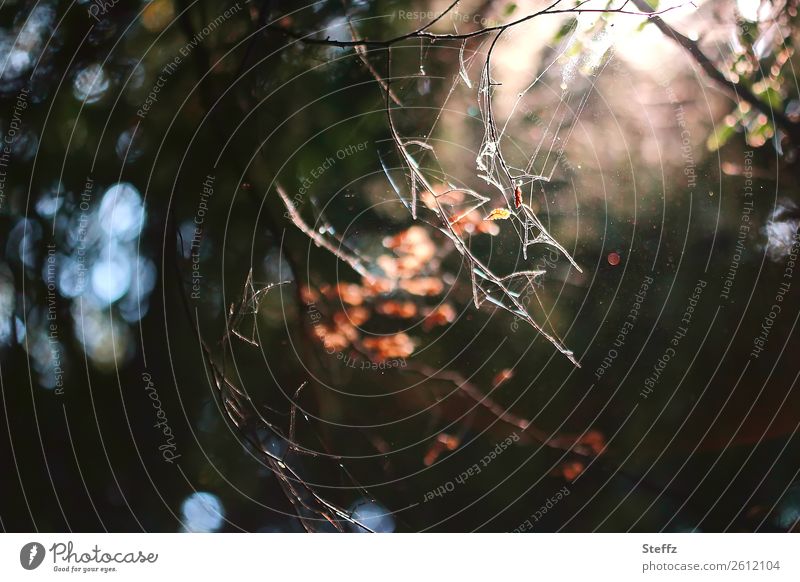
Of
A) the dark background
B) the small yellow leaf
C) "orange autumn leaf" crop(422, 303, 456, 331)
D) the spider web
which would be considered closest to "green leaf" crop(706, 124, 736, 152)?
the dark background

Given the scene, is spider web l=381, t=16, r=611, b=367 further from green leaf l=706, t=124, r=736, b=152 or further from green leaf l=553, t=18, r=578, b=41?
green leaf l=706, t=124, r=736, b=152

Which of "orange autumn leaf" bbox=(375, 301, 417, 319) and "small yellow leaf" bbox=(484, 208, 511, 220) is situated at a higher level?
"small yellow leaf" bbox=(484, 208, 511, 220)

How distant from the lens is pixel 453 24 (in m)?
0.70

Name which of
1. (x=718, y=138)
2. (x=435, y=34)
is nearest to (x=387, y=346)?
(x=435, y=34)

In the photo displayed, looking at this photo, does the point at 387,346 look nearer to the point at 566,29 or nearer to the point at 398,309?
the point at 398,309

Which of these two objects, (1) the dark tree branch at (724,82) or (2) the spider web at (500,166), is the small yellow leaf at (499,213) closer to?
(2) the spider web at (500,166)

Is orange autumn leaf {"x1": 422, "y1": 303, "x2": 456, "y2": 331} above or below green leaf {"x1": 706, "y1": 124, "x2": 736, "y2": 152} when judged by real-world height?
below

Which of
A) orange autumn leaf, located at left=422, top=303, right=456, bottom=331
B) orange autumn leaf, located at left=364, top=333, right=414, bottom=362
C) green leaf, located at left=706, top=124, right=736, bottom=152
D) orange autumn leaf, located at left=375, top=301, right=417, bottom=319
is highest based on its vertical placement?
green leaf, located at left=706, top=124, right=736, bottom=152

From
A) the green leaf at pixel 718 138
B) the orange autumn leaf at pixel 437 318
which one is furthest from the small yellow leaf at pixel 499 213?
the green leaf at pixel 718 138

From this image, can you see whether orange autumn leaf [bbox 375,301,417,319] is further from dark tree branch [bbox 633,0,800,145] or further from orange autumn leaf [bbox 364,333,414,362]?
dark tree branch [bbox 633,0,800,145]

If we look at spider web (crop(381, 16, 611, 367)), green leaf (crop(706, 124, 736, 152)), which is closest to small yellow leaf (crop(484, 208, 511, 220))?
spider web (crop(381, 16, 611, 367))

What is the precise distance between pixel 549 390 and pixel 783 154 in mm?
416
